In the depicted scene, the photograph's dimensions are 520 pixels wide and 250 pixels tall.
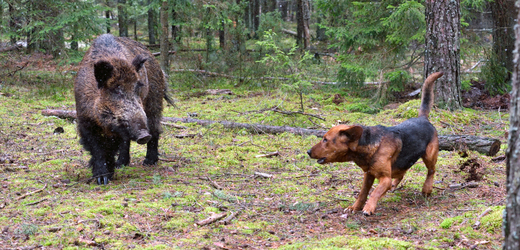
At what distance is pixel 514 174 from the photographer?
2734mm

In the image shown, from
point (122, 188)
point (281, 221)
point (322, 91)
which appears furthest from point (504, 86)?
point (122, 188)

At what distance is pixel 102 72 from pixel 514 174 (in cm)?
519

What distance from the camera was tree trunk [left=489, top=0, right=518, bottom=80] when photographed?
12.9m

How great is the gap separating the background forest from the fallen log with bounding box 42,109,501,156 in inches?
3.7

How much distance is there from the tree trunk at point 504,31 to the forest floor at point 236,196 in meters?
3.10

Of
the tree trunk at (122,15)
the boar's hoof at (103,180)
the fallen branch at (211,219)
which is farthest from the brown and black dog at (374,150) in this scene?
the tree trunk at (122,15)

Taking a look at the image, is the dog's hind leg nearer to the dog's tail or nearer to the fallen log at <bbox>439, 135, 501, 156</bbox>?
the dog's tail

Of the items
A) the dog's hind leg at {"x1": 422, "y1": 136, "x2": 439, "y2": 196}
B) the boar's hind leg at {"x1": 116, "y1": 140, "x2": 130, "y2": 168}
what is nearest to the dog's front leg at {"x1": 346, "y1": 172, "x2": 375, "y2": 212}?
the dog's hind leg at {"x1": 422, "y1": 136, "x2": 439, "y2": 196}

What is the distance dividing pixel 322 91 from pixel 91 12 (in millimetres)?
8638

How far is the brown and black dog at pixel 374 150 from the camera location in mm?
5070

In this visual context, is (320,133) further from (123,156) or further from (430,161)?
(123,156)

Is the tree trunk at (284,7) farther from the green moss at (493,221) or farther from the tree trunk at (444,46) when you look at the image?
the green moss at (493,221)

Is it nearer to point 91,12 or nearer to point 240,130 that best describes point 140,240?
point 240,130

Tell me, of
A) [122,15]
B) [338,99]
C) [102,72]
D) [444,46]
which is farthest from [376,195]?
[122,15]
